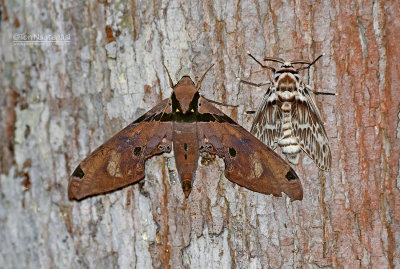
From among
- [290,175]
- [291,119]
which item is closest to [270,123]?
[291,119]

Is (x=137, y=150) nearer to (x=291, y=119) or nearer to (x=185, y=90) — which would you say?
(x=185, y=90)

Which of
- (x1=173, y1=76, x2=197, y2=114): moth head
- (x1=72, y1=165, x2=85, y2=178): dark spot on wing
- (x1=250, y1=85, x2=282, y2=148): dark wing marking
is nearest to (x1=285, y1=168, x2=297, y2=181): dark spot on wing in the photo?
(x1=250, y1=85, x2=282, y2=148): dark wing marking

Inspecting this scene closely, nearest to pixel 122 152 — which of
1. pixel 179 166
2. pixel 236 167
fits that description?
pixel 179 166

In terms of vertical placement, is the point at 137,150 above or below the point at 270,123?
below

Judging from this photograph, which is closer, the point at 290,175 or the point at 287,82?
the point at 290,175

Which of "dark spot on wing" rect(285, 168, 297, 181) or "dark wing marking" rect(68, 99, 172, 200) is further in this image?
"dark wing marking" rect(68, 99, 172, 200)

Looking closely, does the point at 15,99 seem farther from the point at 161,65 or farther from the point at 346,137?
the point at 346,137

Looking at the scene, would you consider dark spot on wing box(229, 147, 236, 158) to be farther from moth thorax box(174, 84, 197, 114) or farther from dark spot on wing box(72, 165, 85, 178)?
dark spot on wing box(72, 165, 85, 178)
